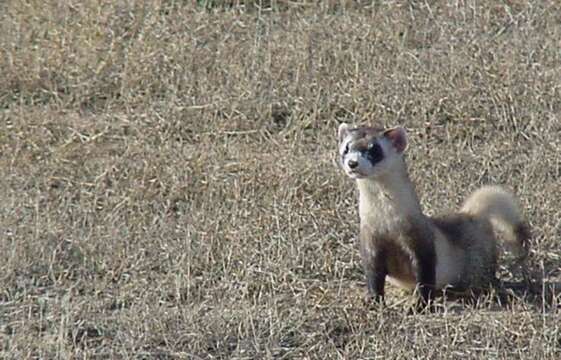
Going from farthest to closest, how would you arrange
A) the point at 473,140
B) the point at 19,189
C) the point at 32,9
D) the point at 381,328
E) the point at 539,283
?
the point at 32,9, the point at 473,140, the point at 19,189, the point at 539,283, the point at 381,328

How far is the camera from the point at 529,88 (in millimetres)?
7395

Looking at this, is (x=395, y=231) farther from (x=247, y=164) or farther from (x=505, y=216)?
(x=247, y=164)

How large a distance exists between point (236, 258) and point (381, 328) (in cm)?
83

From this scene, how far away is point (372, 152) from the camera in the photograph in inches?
211

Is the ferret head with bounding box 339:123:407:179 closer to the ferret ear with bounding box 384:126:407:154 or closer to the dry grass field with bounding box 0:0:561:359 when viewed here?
the ferret ear with bounding box 384:126:407:154

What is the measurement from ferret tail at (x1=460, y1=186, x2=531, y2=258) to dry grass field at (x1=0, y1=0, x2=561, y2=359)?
176mm

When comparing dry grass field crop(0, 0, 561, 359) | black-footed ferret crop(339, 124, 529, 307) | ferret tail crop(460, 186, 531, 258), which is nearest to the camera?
dry grass field crop(0, 0, 561, 359)

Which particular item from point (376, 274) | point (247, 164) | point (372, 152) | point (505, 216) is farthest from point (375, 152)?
point (247, 164)

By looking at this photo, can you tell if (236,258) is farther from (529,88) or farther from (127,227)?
(529,88)

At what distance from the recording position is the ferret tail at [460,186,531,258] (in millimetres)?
5773

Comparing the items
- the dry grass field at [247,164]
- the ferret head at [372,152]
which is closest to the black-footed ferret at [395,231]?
the ferret head at [372,152]

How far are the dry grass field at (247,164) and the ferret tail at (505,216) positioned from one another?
Answer: 0.58 feet

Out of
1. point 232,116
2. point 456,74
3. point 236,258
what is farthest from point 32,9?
point 236,258

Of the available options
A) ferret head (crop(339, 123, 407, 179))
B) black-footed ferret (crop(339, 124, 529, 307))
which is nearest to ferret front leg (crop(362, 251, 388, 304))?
black-footed ferret (crop(339, 124, 529, 307))
